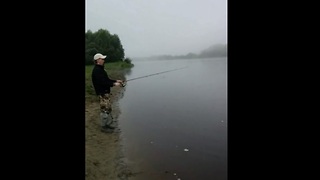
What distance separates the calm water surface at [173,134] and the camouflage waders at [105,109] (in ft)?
1.04

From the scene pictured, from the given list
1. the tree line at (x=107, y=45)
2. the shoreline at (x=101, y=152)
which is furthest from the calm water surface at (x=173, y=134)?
the tree line at (x=107, y=45)

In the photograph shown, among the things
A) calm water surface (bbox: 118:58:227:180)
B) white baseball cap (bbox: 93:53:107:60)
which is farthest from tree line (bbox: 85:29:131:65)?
calm water surface (bbox: 118:58:227:180)

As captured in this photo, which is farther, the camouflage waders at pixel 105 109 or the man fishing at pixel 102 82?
the camouflage waders at pixel 105 109

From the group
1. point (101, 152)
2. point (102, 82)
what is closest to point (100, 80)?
point (102, 82)

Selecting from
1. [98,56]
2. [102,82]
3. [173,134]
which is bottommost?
[173,134]

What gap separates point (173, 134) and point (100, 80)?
68.6 inches

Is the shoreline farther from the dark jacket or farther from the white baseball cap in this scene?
the white baseball cap

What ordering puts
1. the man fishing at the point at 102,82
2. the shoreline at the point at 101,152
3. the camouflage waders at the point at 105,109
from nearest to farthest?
1. the shoreline at the point at 101,152
2. the man fishing at the point at 102,82
3. the camouflage waders at the point at 105,109

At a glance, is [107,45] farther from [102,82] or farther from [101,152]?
[101,152]

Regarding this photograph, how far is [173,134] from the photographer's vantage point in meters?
3.84

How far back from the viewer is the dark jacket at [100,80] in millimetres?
2447

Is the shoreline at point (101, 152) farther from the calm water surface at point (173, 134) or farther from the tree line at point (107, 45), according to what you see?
the tree line at point (107, 45)
